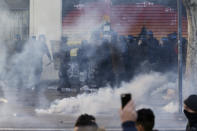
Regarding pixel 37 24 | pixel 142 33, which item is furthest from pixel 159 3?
pixel 37 24

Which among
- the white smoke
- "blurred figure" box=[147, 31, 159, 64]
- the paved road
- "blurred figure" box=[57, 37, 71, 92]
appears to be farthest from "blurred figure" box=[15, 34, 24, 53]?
"blurred figure" box=[147, 31, 159, 64]

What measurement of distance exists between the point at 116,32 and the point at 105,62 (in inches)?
41.3

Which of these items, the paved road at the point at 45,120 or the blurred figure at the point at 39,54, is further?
the blurred figure at the point at 39,54

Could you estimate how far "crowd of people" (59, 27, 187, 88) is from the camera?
12656 mm

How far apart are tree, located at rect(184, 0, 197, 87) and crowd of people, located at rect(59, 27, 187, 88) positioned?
1210mm

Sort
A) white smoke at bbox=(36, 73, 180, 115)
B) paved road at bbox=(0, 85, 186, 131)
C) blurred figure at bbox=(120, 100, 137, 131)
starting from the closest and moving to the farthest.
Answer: blurred figure at bbox=(120, 100, 137, 131) < paved road at bbox=(0, 85, 186, 131) < white smoke at bbox=(36, 73, 180, 115)

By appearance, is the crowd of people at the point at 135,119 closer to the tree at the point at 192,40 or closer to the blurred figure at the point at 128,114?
the blurred figure at the point at 128,114

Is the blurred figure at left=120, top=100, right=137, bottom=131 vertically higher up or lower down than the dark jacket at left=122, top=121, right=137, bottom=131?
higher up

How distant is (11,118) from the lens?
9273 mm

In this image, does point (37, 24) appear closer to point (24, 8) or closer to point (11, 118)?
point (24, 8)

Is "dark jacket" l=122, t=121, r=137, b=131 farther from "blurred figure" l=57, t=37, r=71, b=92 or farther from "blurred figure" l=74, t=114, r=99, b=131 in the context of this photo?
"blurred figure" l=57, t=37, r=71, b=92

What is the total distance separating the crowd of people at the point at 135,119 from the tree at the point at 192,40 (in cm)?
800

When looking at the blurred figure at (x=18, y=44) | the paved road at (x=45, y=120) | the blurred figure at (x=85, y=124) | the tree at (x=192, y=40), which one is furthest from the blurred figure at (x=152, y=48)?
the blurred figure at (x=85, y=124)

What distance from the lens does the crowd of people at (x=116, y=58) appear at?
41.5ft
